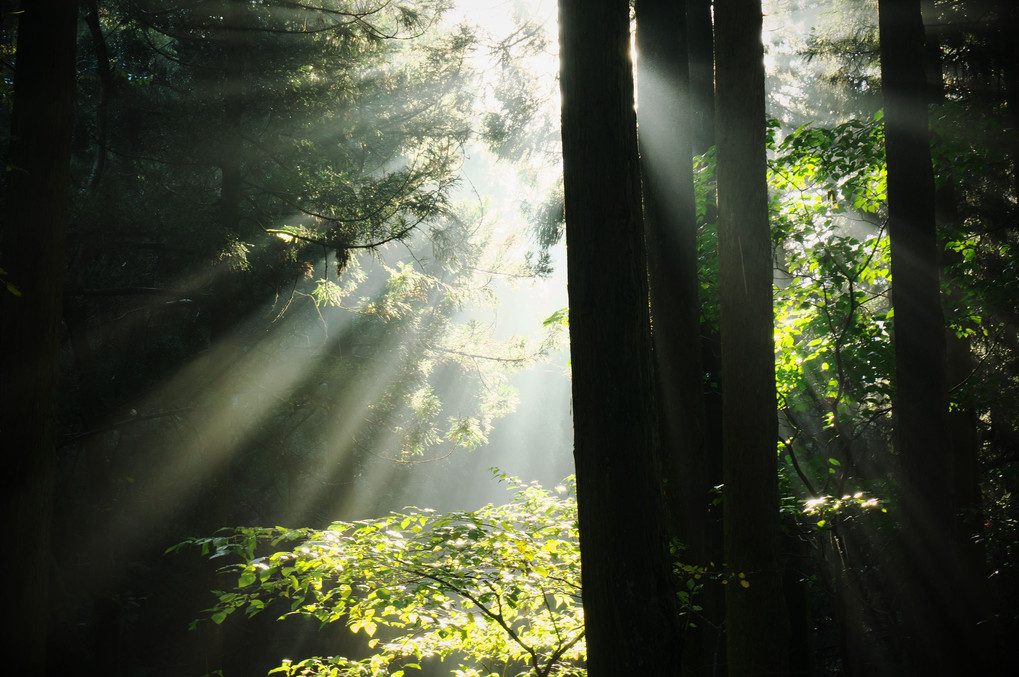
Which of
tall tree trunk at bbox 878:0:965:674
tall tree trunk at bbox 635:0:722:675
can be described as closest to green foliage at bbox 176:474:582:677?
tall tree trunk at bbox 635:0:722:675

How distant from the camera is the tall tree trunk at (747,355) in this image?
343cm

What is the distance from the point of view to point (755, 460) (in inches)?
141

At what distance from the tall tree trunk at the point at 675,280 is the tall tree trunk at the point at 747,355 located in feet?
2.43

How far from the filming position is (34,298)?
451 cm

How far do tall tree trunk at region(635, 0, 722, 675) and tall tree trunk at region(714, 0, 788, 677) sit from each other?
2.43 ft

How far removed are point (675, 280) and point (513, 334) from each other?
9399 millimetres

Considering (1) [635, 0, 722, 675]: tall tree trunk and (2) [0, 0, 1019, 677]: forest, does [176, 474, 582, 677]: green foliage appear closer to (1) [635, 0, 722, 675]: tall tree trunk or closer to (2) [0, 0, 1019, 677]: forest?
(2) [0, 0, 1019, 677]: forest

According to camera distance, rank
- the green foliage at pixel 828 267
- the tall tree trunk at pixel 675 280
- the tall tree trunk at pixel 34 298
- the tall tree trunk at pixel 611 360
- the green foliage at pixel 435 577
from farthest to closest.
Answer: the green foliage at pixel 828 267, the tall tree trunk at pixel 675 280, the tall tree trunk at pixel 34 298, the green foliage at pixel 435 577, the tall tree trunk at pixel 611 360

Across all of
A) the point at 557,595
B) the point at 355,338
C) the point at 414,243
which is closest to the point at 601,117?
the point at 557,595

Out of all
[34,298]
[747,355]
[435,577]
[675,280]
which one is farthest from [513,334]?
[435,577]

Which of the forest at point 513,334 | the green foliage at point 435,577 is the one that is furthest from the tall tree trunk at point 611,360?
the green foliage at point 435,577

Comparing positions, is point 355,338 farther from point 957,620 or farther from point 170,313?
point 957,620

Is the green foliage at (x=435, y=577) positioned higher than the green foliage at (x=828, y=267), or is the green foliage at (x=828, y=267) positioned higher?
the green foliage at (x=828, y=267)

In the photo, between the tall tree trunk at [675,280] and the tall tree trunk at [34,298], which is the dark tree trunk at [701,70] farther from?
the tall tree trunk at [34,298]
